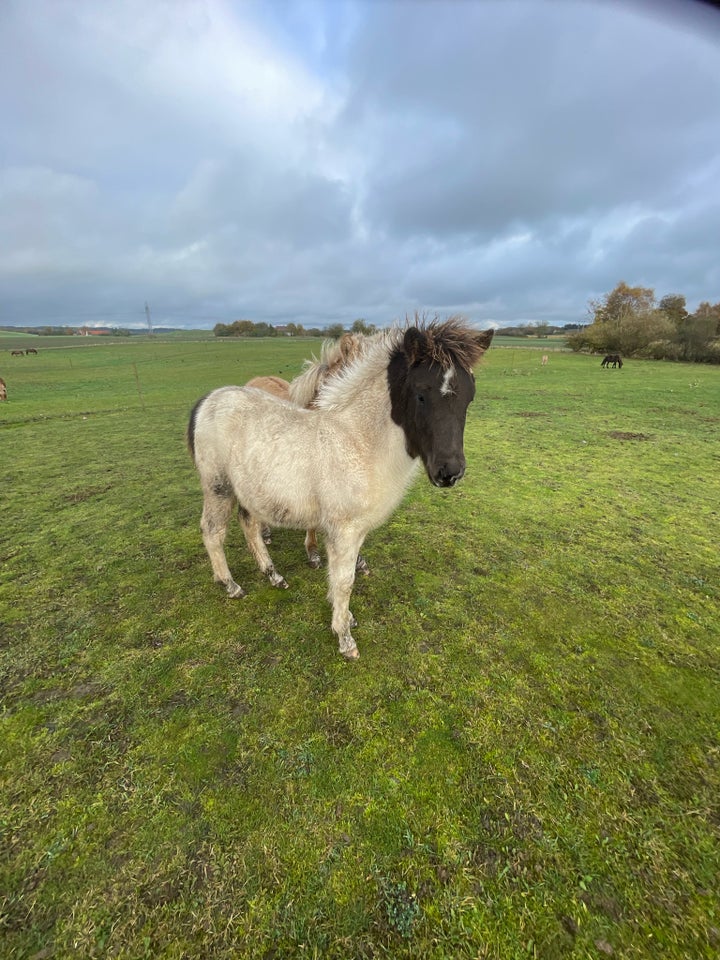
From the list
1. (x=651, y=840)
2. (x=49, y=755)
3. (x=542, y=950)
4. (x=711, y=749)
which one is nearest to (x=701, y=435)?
(x=711, y=749)

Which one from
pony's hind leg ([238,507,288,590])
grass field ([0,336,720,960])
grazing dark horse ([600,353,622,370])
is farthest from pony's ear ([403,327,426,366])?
grazing dark horse ([600,353,622,370])

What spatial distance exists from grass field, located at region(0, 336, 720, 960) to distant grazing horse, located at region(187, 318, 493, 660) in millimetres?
960

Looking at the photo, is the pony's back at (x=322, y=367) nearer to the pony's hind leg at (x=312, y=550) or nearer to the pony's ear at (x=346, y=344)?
the pony's ear at (x=346, y=344)

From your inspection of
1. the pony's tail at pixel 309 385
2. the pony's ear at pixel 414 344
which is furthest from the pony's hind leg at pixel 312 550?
the pony's ear at pixel 414 344

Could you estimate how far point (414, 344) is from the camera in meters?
2.86

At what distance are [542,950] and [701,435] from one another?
13421mm

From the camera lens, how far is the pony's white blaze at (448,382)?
9.21 ft

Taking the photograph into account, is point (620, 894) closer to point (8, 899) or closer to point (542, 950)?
point (542, 950)

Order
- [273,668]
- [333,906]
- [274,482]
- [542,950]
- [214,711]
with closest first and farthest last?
[542,950] < [333,906] < [214,711] < [273,668] < [274,482]

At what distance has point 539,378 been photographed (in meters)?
24.9

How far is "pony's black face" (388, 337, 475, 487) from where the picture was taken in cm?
281

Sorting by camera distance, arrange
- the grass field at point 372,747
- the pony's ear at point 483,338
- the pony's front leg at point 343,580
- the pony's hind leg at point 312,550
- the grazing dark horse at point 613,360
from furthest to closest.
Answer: the grazing dark horse at point 613,360, the pony's hind leg at point 312,550, the pony's front leg at point 343,580, the pony's ear at point 483,338, the grass field at point 372,747

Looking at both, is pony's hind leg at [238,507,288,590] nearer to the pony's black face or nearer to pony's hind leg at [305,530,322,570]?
pony's hind leg at [305,530,322,570]

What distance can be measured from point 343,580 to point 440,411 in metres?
1.83
